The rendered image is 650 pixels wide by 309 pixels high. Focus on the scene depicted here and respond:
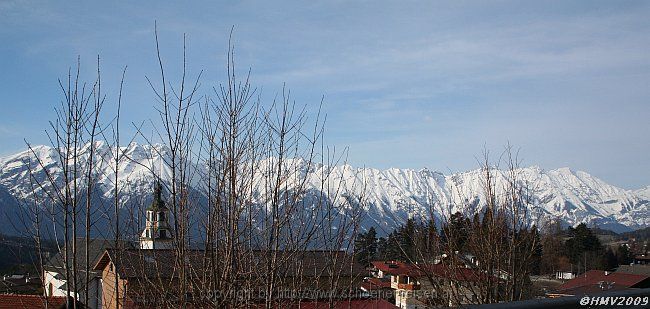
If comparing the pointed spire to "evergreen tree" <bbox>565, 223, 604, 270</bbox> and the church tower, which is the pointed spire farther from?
"evergreen tree" <bbox>565, 223, 604, 270</bbox>

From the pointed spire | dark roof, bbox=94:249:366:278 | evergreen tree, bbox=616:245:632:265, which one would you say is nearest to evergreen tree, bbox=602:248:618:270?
evergreen tree, bbox=616:245:632:265

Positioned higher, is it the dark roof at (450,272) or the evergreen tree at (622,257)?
the dark roof at (450,272)

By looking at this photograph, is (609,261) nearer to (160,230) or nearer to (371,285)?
(371,285)

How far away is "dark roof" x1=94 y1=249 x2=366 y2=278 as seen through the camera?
485cm

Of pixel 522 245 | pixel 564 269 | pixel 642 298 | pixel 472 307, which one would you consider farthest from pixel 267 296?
pixel 564 269

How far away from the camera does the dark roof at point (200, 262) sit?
4852 mm

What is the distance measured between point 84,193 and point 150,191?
94cm

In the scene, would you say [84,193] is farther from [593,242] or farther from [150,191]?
[593,242]

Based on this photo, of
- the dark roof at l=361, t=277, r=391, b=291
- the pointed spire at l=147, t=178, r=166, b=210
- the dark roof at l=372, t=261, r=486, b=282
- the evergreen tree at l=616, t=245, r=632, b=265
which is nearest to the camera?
the pointed spire at l=147, t=178, r=166, b=210

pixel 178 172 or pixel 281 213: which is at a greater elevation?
pixel 178 172

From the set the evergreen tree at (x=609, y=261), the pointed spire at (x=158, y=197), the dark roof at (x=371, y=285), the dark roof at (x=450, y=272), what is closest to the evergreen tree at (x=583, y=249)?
the evergreen tree at (x=609, y=261)

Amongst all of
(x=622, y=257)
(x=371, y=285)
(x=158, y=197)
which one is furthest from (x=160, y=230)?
(x=622, y=257)

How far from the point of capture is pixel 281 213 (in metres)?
4.95

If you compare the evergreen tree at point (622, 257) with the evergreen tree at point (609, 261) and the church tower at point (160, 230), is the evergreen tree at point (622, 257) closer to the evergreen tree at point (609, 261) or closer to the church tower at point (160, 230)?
the evergreen tree at point (609, 261)
